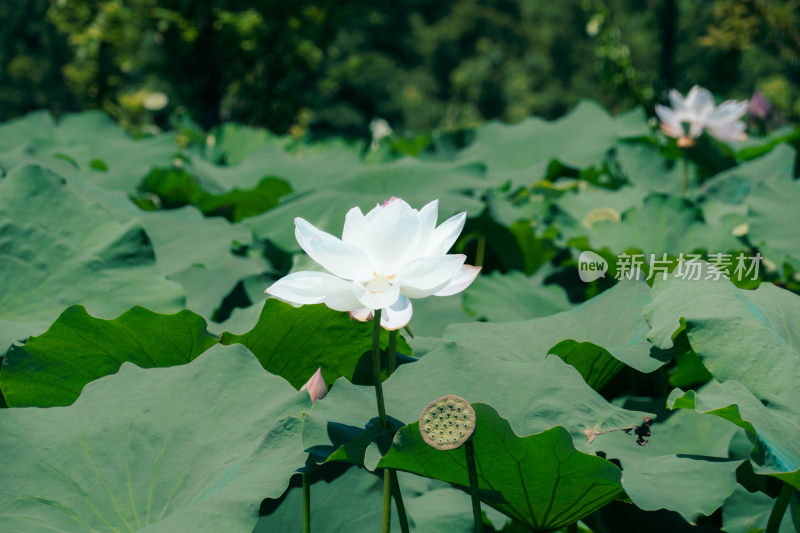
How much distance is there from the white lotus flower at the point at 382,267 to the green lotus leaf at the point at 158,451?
0.16m

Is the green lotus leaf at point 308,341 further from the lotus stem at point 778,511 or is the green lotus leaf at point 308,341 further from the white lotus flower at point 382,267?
the lotus stem at point 778,511

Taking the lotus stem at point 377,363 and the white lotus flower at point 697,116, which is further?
the white lotus flower at point 697,116

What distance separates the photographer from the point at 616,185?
224 centimetres

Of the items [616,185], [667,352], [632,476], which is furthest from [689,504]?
[616,185]

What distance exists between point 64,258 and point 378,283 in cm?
67

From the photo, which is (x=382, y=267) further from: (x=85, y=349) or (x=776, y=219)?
(x=776, y=219)

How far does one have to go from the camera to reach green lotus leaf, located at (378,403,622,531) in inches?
27.1

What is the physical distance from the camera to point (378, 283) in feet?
2.42

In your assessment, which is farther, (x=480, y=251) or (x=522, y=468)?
(x=480, y=251)

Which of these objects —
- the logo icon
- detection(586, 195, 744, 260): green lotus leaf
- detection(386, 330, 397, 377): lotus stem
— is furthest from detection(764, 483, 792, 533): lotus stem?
detection(586, 195, 744, 260): green lotus leaf

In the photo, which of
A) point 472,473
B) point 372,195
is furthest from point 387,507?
point 372,195

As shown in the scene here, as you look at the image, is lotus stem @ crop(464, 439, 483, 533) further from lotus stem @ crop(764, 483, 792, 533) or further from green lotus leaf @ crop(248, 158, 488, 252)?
green lotus leaf @ crop(248, 158, 488, 252)

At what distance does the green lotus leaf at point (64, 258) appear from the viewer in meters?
1.13

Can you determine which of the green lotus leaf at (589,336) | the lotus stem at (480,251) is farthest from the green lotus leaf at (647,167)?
the green lotus leaf at (589,336)
